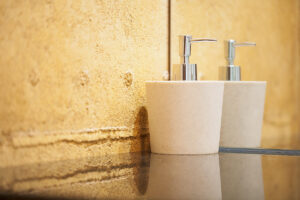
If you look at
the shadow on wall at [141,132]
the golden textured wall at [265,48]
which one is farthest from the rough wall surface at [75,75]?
the golden textured wall at [265,48]

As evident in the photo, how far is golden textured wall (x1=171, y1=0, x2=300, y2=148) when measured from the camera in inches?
37.4

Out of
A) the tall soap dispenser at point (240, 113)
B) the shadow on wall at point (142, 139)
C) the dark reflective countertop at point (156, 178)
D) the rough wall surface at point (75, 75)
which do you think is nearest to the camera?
the dark reflective countertop at point (156, 178)

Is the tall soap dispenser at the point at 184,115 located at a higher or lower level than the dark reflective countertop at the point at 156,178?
higher

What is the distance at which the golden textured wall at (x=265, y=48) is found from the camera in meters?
0.95

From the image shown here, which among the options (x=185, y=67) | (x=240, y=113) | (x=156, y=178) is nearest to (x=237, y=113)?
(x=240, y=113)

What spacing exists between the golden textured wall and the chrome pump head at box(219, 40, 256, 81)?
0.01 metres

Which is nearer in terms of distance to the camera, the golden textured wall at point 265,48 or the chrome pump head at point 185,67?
the chrome pump head at point 185,67

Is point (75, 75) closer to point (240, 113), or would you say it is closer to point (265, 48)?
point (240, 113)

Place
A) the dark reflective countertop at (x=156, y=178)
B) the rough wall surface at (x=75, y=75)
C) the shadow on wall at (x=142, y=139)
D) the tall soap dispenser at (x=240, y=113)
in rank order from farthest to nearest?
the tall soap dispenser at (x=240, y=113)
the shadow on wall at (x=142, y=139)
the rough wall surface at (x=75, y=75)
the dark reflective countertop at (x=156, y=178)

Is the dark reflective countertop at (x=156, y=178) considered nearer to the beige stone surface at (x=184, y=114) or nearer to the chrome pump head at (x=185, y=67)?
the beige stone surface at (x=184, y=114)

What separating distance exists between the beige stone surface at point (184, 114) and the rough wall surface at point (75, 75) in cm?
5

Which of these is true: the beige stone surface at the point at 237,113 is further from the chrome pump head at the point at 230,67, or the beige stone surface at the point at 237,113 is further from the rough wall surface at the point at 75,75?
the rough wall surface at the point at 75,75

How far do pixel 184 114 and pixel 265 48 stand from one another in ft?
1.19

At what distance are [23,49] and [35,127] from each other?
0.34 ft
